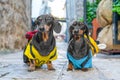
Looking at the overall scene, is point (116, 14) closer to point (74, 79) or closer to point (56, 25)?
point (56, 25)

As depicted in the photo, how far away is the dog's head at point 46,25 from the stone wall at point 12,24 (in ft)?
10.6

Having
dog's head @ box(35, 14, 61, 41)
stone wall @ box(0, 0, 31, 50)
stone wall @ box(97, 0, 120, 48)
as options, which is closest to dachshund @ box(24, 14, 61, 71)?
dog's head @ box(35, 14, 61, 41)

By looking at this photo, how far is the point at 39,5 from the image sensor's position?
26.3 metres

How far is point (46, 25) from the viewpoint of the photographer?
3309 mm

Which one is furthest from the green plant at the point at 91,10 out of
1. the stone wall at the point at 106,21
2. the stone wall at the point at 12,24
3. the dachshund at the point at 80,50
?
the dachshund at the point at 80,50

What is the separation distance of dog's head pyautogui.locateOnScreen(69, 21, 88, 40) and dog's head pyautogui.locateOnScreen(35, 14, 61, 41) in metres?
0.15

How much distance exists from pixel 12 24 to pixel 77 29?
381 cm

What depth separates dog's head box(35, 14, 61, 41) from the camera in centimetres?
328

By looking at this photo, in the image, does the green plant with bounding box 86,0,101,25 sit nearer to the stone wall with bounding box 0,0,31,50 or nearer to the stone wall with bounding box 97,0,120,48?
the stone wall with bounding box 0,0,31,50

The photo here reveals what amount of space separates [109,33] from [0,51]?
2.11 metres

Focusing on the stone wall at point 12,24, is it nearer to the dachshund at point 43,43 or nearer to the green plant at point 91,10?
the green plant at point 91,10

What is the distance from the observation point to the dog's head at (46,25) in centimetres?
328

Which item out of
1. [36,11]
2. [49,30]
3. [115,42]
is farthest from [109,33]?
[36,11]

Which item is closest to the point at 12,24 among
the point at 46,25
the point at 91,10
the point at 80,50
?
the point at 91,10
